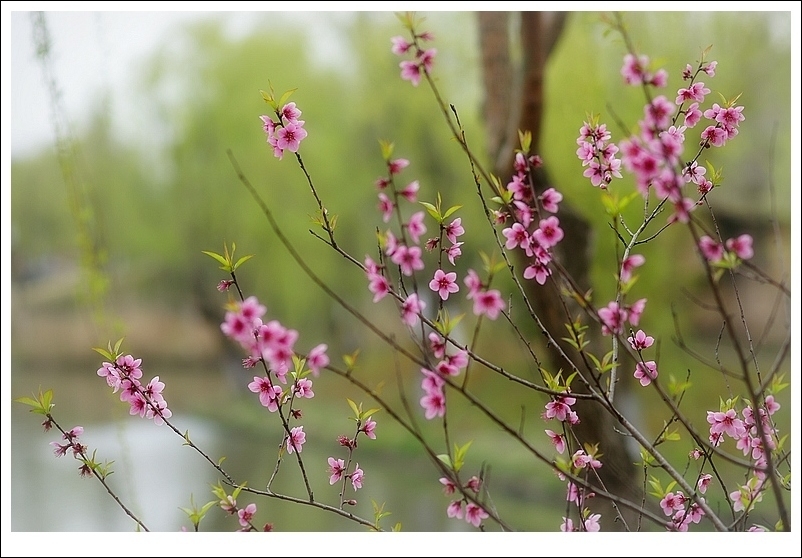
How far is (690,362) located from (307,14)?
1.34 meters

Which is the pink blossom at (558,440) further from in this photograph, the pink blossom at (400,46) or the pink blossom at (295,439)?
the pink blossom at (400,46)

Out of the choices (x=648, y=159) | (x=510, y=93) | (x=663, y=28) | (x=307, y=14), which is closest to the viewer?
(x=648, y=159)

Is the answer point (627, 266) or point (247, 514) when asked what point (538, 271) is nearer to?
point (627, 266)

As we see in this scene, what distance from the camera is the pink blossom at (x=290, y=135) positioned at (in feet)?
2.41

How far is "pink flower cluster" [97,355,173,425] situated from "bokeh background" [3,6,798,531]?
0.72 m

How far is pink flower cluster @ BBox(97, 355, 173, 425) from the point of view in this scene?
77cm

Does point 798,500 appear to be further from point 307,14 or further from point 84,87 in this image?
point 84,87

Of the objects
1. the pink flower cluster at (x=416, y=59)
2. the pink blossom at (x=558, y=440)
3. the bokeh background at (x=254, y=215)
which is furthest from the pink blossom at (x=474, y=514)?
the bokeh background at (x=254, y=215)

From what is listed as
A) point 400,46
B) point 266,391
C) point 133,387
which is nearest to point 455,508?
point 266,391

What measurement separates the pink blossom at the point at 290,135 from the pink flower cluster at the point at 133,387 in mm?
312

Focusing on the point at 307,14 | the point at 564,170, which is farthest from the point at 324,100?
the point at 564,170

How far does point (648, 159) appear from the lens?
0.54 m

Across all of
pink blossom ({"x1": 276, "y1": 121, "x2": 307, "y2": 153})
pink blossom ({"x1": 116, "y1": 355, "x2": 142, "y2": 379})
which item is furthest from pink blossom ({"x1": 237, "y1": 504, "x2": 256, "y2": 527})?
pink blossom ({"x1": 276, "y1": 121, "x2": 307, "y2": 153})

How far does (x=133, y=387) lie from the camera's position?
78cm
